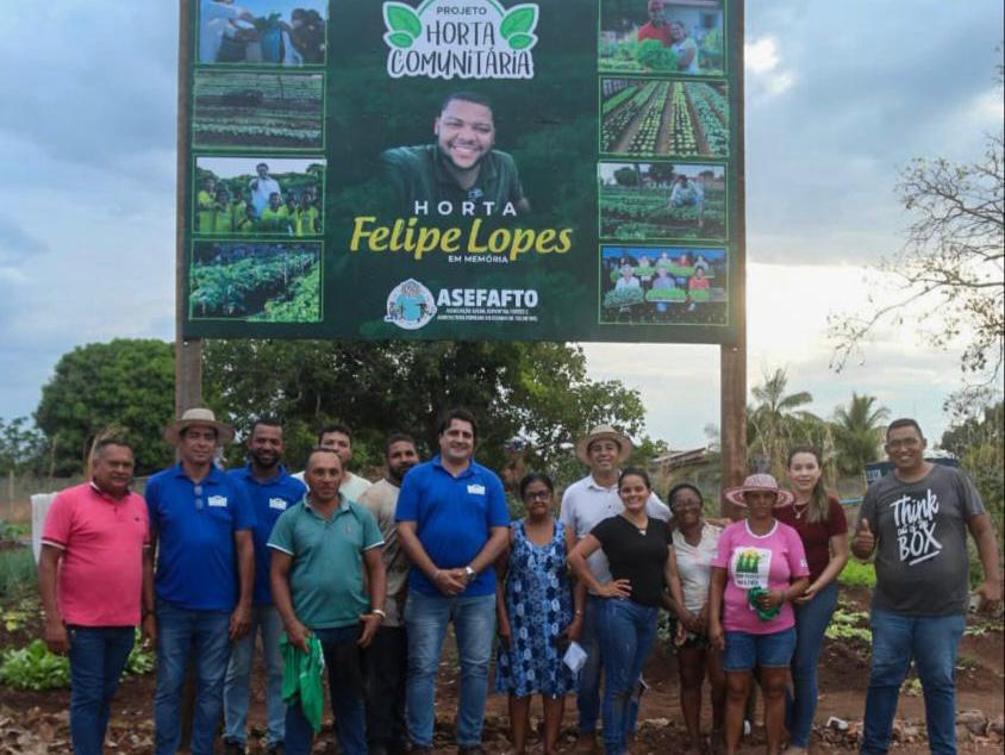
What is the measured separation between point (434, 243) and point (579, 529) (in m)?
2.23

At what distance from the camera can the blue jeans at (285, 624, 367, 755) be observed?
19.3 ft

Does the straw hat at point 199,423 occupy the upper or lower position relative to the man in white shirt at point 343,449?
upper

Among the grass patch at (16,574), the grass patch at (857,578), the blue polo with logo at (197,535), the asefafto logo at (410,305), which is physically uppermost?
the asefafto logo at (410,305)

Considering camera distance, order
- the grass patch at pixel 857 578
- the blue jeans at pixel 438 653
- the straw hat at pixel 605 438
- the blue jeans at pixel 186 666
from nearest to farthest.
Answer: the blue jeans at pixel 186 666
the blue jeans at pixel 438 653
the straw hat at pixel 605 438
the grass patch at pixel 857 578

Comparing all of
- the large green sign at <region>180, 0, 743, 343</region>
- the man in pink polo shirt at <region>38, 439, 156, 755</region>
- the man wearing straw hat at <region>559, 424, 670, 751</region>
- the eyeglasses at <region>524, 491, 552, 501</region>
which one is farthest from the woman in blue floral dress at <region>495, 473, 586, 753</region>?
the man in pink polo shirt at <region>38, 439, 156, 755</region>

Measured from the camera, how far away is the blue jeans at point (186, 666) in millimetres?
5898

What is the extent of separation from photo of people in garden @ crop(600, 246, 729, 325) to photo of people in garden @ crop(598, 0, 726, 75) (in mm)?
1253

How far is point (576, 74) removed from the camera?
7.77m

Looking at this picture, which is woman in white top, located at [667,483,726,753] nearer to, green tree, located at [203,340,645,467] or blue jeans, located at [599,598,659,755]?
blue jeans, located at [599,598,659,755]

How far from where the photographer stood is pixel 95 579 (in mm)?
5656

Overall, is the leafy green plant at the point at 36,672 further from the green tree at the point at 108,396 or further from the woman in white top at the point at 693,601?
the green tree at the point at 108,396

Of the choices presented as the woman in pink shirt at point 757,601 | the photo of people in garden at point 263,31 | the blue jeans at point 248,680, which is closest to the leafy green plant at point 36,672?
the blue jeans at point 248,680

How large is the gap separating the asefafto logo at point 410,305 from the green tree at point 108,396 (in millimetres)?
33855

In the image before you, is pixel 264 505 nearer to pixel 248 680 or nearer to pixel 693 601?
pixel 248 680
